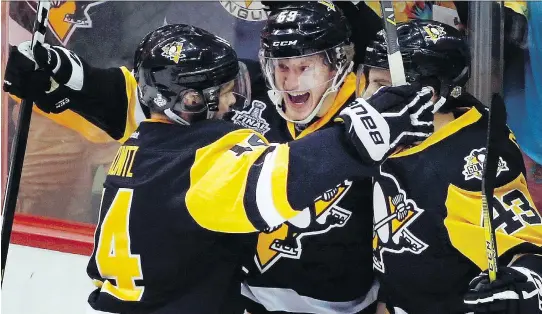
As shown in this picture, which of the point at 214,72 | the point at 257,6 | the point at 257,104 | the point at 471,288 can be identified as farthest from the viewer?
the point at 257,6

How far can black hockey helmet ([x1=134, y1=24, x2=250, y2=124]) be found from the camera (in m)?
1.31

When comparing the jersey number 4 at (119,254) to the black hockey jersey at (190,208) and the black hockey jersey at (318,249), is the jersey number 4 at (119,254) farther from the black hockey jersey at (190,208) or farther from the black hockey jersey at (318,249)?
the black hockey jersey at (318,249)

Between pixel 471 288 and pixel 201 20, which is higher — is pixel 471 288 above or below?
above

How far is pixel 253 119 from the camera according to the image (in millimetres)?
1590

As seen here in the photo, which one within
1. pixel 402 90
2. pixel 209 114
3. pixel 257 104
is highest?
pixel 402 90

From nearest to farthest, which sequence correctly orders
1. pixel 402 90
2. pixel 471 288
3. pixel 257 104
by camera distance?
1. pixel 402 90
2. pixel 471 288
3. pixel 257 104

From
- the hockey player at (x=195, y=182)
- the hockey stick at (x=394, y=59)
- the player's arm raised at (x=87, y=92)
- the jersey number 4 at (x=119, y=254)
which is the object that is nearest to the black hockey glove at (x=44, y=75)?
the player's arm raised at (x=87, y=92)

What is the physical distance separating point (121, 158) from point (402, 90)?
511mm

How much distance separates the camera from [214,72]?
1316 mm

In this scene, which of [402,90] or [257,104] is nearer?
[402,90]

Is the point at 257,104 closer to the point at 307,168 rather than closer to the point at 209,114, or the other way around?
the point at 209,114

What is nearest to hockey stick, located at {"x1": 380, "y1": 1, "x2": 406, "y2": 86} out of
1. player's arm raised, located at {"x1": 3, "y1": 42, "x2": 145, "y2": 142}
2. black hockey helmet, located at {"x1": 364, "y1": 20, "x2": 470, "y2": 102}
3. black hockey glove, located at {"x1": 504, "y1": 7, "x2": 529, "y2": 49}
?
black hockey helmet, located at {"x1": 364, "y1": 20, "x2": 470, "y2": 102}

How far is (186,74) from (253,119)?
310mm

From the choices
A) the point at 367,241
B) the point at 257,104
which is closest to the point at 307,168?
the point at 367,241
